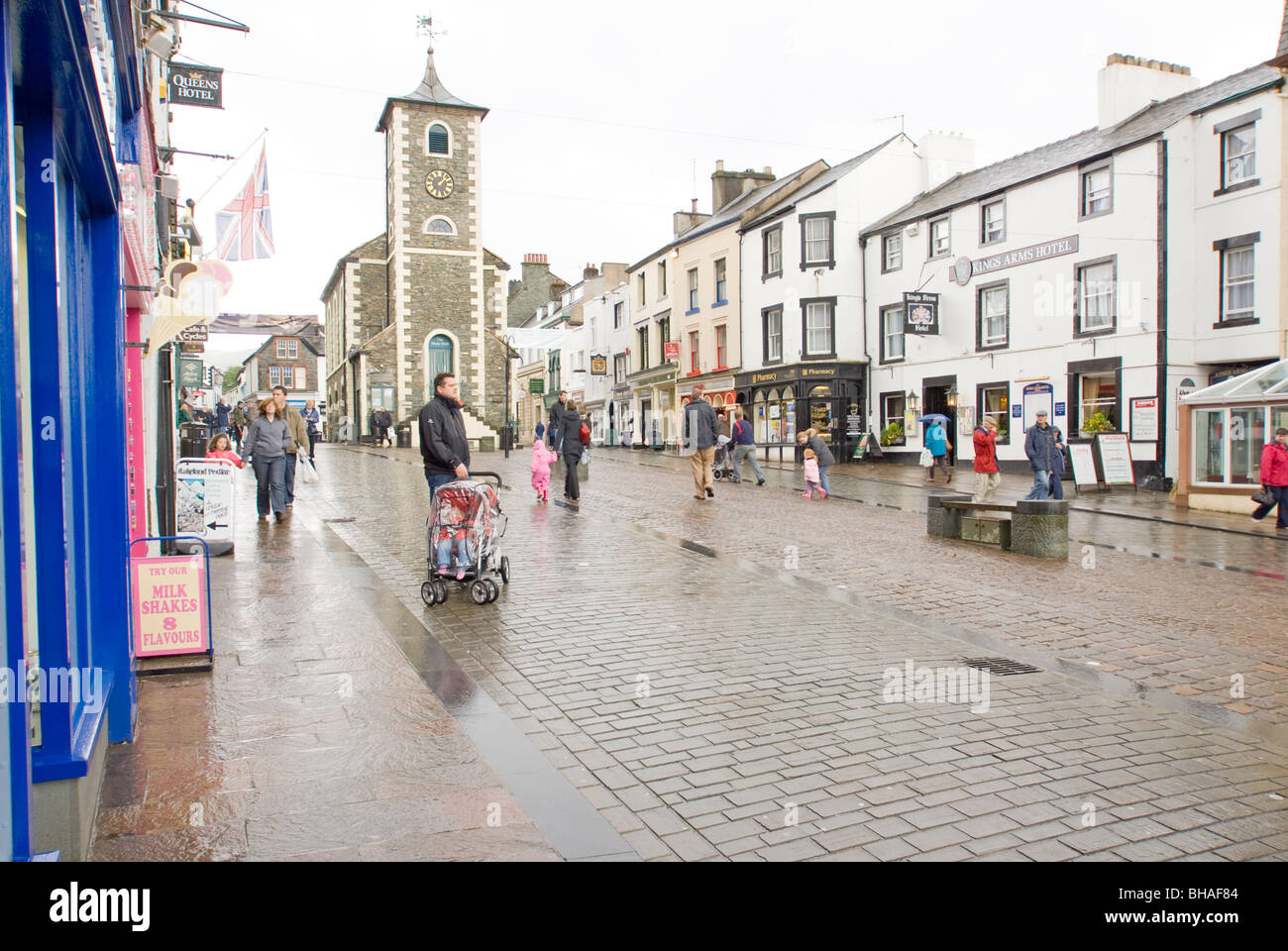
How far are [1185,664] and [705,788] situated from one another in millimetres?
3948

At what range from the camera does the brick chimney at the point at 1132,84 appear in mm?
25484

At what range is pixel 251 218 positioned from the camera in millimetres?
12953

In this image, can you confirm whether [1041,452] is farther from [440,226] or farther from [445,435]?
[440,226]

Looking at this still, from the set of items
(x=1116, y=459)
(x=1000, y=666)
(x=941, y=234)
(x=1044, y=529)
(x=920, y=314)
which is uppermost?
(x=941, y=234)

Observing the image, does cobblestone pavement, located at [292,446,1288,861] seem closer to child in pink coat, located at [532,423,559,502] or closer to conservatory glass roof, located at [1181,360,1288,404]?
child in pink coat, located at [532,423,559,502]

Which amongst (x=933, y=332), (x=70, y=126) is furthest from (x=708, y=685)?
(x=933, y=332)

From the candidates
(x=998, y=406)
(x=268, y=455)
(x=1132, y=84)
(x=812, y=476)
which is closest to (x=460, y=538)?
(x=268, y=455)

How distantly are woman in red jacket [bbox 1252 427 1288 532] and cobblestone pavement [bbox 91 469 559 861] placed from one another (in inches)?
555

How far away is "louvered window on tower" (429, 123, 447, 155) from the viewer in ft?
145

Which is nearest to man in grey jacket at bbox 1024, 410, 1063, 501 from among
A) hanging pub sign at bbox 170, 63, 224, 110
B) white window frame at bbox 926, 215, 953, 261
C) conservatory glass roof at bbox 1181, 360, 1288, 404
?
conservatory glass roof at bbox 1181, 360, 1288, 404

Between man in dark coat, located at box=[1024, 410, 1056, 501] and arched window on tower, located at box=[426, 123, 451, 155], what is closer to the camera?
man in dark coat, located at box=[1024, 410, 1056, 501]

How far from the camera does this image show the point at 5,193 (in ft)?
7.21

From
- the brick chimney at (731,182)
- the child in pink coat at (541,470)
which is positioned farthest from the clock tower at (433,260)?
the child in pink coat at (541,470)

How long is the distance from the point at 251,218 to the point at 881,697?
36.8ft
